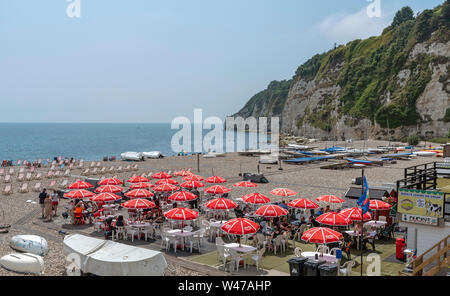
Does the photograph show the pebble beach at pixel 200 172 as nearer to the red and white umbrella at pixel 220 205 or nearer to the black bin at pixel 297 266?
the black bin at pixel 297 266

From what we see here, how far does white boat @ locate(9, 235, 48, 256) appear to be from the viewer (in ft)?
44.7

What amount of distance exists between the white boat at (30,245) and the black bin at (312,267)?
9244mm

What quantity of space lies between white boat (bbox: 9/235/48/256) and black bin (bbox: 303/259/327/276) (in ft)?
30.3

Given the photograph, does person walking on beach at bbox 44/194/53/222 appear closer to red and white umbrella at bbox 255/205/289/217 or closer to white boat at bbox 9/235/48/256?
white boat at bbox 9/235/48/256

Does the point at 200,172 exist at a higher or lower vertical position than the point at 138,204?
lower

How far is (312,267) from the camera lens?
11.2 meters

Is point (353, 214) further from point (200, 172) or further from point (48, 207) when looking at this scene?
point (200, 172)

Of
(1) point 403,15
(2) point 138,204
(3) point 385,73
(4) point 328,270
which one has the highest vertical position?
(1) point 403,15

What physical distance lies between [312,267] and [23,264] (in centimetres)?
882

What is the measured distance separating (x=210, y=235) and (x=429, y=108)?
8149 cm

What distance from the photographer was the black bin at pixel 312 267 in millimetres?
11133

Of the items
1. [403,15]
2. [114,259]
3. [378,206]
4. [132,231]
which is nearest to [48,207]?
[132,231]

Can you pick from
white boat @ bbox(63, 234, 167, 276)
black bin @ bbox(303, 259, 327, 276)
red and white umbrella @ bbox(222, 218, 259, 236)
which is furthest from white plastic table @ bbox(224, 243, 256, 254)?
white boat @ bbox(63, 234, 167, 276)
